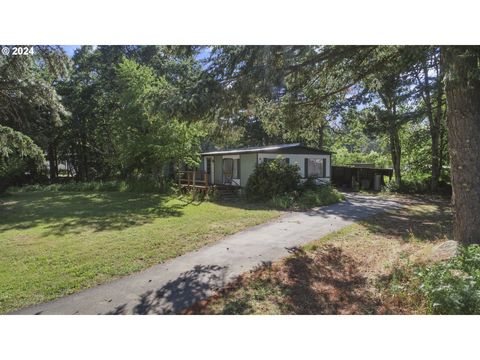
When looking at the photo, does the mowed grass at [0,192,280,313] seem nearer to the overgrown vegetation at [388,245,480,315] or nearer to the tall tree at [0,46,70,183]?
the tall tree at [0,46,70,183]

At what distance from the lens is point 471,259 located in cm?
364

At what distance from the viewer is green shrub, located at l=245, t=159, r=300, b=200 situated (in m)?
12.5

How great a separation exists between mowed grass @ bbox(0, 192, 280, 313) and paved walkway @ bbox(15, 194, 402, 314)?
0.32 meters

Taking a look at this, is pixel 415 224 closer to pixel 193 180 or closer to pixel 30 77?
pixel 193 180

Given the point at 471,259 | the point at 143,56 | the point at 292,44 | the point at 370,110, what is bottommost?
the point at 471,259

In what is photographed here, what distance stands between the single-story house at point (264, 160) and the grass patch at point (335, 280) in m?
8.03

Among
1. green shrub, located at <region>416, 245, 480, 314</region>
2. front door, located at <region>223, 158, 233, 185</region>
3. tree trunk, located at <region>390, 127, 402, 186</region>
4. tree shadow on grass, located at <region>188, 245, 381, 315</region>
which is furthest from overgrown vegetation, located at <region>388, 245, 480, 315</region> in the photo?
tree trunk, located at <region>390, 127, 402, 186</region>

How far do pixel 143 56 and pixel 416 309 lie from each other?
24834 millimetres

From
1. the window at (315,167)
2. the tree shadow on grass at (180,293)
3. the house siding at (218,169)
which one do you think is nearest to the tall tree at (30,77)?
the tree shadow on grass at (180,293)

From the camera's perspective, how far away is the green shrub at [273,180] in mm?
12531

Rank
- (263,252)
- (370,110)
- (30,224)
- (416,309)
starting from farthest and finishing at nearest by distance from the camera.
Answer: (370,110) → (30,224) → (263,252) → (416,309)

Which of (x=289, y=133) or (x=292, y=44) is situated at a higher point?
(x=292, y=44)
